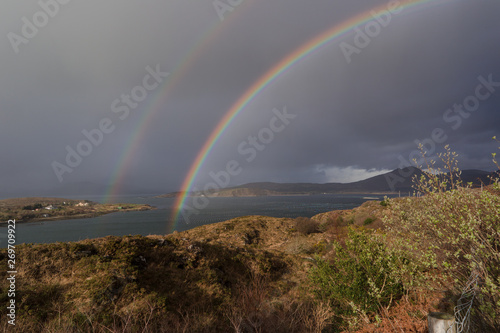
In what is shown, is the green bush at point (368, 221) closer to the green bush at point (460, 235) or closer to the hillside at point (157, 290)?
the hillside at point (157, 290)

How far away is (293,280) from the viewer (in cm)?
1313

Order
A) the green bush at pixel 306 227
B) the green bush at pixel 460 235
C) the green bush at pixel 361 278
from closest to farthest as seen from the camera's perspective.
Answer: the green bush at pixel 460 235 < the green bush at pixel 361 278 < the green bush at pixel 306 227

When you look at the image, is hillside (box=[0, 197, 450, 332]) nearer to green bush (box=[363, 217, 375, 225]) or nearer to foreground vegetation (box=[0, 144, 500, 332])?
foreground vegetation (box=[0, 144, 500, 332])

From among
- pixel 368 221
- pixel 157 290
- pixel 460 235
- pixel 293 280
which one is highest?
pixel 460 235

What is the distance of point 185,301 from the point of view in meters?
8.86

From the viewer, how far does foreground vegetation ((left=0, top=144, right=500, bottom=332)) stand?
432 centimetres

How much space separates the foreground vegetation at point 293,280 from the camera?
4316 millimetres

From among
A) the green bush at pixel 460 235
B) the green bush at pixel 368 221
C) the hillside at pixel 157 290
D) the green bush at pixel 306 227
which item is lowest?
the green bush at pixel 306 227

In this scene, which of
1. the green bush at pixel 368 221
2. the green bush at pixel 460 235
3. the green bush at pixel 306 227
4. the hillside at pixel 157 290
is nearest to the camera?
the green bush at pixel 460 235

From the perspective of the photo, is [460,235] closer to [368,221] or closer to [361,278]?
[361,278]

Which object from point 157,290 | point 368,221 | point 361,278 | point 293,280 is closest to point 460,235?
point 361,278

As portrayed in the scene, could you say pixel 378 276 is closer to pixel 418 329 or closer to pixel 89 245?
pixel 418 329

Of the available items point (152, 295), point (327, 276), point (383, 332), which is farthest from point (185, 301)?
point (383, 332)

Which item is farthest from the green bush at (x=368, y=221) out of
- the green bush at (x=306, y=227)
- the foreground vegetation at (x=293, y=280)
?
the foreground vegetation at (x=293, y=280)
